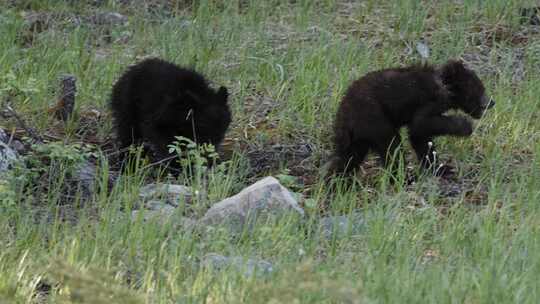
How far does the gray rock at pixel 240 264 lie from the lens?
505 centimetres

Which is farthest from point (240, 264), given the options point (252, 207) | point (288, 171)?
point (288, 171)

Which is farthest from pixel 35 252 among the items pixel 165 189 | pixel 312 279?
pixel 312 279

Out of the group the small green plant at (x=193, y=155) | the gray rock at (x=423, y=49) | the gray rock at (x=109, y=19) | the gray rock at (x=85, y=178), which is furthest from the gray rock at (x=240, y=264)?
the gray rock at (x=109, y=19)

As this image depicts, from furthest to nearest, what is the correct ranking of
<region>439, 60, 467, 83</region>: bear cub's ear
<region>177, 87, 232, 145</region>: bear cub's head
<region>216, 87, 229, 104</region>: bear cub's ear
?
<region>216, 87, 229, 104</region>: bear cub's ear < <region>177, 87, 232, 145</region>: bear cub's head < <region>439, 60, 467, 83</region>: bear cub's ear

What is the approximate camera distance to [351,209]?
650 cm

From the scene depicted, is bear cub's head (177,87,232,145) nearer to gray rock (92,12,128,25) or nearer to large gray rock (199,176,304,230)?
large gray rock (199,176,304,230)

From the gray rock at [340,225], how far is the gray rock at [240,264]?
72 cm

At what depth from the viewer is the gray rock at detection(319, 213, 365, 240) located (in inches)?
235

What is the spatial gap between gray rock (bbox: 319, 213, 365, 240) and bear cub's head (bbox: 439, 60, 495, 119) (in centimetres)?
175

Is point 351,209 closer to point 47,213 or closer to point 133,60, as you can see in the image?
point 47,213

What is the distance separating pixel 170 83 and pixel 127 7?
3.56m

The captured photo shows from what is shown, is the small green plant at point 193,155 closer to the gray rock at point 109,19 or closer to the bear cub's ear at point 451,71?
the bear cub's ear at point 451,71

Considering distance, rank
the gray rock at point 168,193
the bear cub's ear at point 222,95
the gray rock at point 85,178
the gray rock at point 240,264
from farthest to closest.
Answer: the bear cub's ear at point 222,95 → the gray rock at point 85,178 → the gray rock at point 168,193 → the gray rock at point 240,264

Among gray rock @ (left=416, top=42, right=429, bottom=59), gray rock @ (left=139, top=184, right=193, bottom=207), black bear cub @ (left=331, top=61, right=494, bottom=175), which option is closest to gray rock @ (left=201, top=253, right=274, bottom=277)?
gray rock @ (left=139, top=184, right=193, bottom=207)
